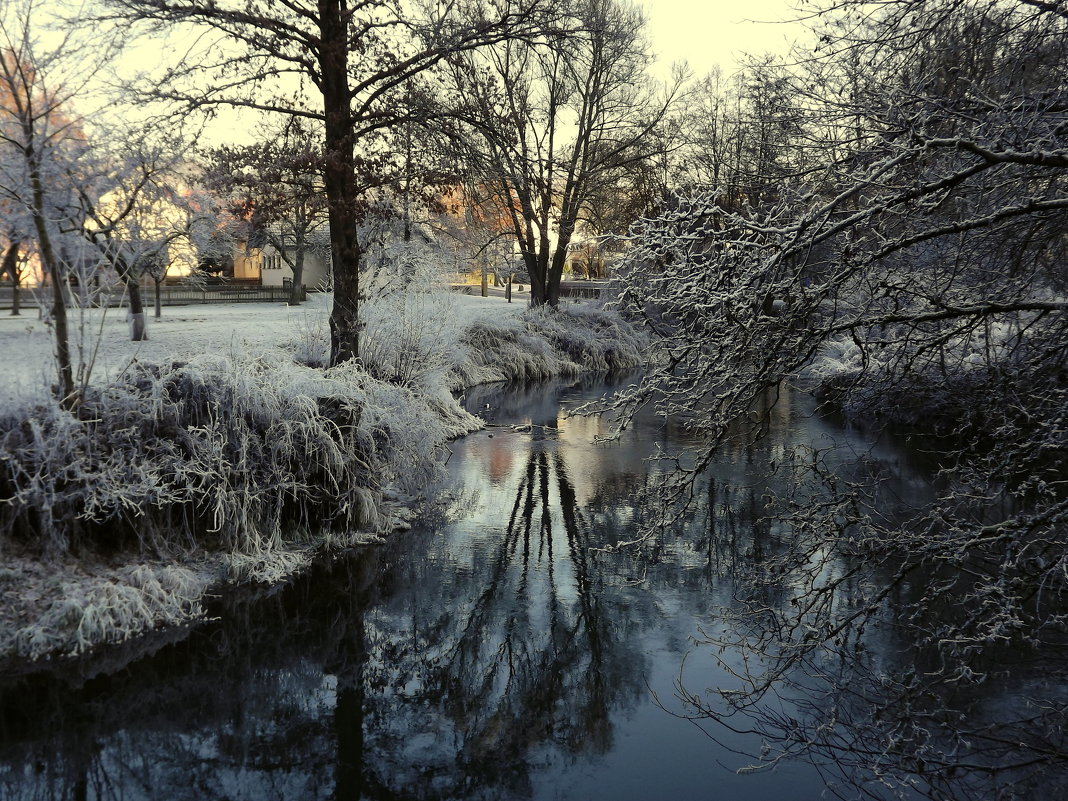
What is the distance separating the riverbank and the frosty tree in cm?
474

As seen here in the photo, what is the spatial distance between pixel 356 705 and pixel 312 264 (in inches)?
1720

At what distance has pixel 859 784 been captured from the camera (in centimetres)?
536

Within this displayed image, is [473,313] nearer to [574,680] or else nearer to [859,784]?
[574,680]

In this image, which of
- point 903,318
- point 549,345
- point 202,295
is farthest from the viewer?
point 202,295

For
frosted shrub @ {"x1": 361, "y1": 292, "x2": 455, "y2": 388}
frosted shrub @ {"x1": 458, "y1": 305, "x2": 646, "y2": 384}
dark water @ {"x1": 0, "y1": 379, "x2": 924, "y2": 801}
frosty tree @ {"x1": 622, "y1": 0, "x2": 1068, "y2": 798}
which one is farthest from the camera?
frosted shrub @ {"x1": 458, "y1": 305, "x2": 646, "y2": 384}

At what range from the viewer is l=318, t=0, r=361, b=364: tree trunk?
1119cm

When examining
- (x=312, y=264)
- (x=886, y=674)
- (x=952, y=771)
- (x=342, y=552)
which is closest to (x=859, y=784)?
(x=952, y=771)

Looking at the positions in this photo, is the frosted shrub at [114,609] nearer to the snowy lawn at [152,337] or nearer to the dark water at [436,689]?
the dark water at [436,689]

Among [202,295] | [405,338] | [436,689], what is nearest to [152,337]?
[405,338]

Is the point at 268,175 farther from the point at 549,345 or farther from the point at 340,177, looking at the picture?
the point at 549,345

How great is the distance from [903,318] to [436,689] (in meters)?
4.48

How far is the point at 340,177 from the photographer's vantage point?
1157 centimetres

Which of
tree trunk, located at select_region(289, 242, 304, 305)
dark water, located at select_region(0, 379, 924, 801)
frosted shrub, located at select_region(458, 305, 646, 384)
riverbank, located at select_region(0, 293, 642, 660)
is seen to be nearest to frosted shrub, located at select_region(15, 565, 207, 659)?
riverbank, located at select_region(0, 293, 642, 660)

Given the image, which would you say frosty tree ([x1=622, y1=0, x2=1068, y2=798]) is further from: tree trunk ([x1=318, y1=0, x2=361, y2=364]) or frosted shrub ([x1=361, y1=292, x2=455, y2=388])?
frosted shrub ([x1=361, y1=292, x2=455, y2=388])
